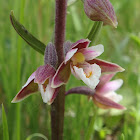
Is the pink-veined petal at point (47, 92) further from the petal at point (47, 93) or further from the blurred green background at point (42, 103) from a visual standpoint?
the blurred green background at point (42, 103)

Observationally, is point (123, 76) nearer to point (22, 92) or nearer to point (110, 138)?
point (110, 138)

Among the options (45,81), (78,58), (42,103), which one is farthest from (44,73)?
(42,103)

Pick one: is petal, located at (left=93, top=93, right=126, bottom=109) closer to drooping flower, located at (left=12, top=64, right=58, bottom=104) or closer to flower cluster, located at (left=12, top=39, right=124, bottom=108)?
flower cluster, located at (left=12, top=39, right=124, bottom=108)

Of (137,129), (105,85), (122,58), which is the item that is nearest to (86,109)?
(105,85)

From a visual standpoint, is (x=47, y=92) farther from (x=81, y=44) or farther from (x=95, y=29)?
(x=95, y=29)

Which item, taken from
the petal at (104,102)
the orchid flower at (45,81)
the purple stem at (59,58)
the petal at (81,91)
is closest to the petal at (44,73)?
the orchid flower at (45,81)

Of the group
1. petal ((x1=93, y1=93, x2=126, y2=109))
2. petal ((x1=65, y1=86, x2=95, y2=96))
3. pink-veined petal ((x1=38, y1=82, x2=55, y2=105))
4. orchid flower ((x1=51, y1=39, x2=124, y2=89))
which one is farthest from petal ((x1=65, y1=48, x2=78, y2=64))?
petal ((x1=93, y1=93, x2=126, y2=109))
